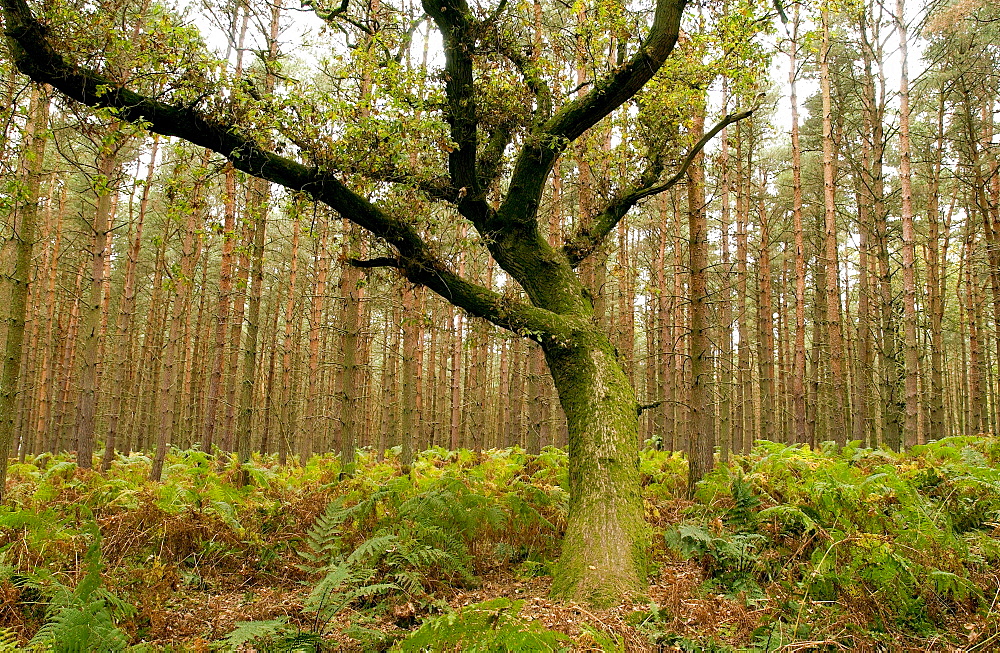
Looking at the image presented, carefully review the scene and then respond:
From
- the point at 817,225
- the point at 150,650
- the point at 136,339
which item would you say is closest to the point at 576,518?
the point at 150,650

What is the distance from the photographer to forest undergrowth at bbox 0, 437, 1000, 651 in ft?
11.4

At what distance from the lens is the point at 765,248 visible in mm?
14211

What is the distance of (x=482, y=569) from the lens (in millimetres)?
5379

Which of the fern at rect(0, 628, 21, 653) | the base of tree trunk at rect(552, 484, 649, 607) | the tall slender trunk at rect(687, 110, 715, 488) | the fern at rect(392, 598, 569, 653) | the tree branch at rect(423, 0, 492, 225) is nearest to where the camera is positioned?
the fern at rect(392, 598, 569, 653)

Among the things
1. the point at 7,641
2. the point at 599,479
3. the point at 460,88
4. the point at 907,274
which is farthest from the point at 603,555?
the point at 907,274

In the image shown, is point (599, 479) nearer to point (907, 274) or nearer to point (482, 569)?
point (482, 569)

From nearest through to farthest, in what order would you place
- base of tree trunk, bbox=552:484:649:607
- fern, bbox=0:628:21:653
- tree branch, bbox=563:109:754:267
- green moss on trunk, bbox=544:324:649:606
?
1. fern, bbox=0:628:21:653
2. base of tree trunk, bbox=552:484:649:607
3. green moss on trunk, bbox=544:324:649:606
4. tree branch, bbox=563:109:754:267

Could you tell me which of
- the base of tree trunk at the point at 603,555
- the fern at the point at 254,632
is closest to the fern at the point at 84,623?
the fern at the point at 254,632

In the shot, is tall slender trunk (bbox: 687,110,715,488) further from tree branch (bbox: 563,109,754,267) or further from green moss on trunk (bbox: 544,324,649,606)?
green moss on trunk (bbox: 544,324,649,606)

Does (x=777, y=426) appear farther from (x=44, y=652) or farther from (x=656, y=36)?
(x=44, y=652)

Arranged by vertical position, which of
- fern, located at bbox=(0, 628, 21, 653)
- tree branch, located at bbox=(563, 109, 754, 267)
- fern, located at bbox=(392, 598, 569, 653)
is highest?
tree branch, located at bbox=(563, 109, 754, 267)

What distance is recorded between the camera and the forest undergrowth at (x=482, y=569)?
346cm

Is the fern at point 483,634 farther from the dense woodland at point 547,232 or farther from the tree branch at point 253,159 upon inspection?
the dense woodland at point 547,232

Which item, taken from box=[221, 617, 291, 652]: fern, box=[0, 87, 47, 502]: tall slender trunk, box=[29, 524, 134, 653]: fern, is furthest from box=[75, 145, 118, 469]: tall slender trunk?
box=[221, 617, 291, 652]: fern
